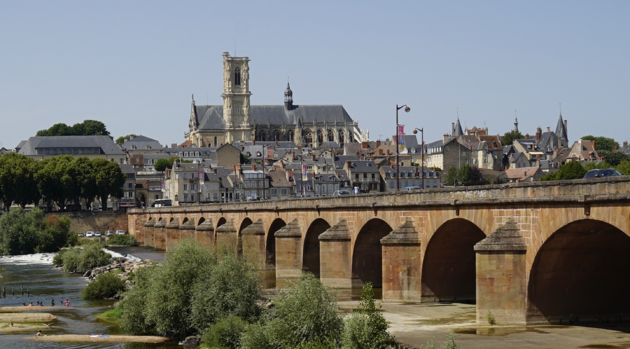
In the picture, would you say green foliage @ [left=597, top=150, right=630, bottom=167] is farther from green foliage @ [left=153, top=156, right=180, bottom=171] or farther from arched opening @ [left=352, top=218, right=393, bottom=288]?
arched opening @ [left=352, top=218, right=393, bottom=288]

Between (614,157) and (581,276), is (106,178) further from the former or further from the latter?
(581,276)

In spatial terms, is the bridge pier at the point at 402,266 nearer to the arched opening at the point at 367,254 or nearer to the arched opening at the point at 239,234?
the arched opening at the point at 367,254

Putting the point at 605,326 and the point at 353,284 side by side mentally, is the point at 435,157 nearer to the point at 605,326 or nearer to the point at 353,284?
the point at 353,284

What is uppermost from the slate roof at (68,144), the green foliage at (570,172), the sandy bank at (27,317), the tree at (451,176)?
the slate roof at (68,144)

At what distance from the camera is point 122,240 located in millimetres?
114750

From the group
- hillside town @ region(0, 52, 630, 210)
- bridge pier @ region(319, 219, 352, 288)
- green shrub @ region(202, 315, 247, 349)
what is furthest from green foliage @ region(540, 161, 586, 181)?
green shrub @ region(202, 315, 247, 349)

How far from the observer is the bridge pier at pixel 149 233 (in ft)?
364

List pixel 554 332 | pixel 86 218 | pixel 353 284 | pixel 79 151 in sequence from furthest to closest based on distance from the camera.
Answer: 1. pixel 79 151
2. pixel 86 218
3. pixel 353 284
4. pixel 554 332

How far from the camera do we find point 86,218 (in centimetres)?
12975

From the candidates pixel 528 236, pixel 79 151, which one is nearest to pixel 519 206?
pixel 528 236

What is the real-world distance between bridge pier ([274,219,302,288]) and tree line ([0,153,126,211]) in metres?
79.0

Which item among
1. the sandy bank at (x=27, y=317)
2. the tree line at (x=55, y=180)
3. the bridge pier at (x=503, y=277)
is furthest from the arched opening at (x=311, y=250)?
the tree line at (x=55, y=180)

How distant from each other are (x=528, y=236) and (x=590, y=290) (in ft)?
10.9

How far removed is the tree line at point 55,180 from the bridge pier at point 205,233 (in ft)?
169
